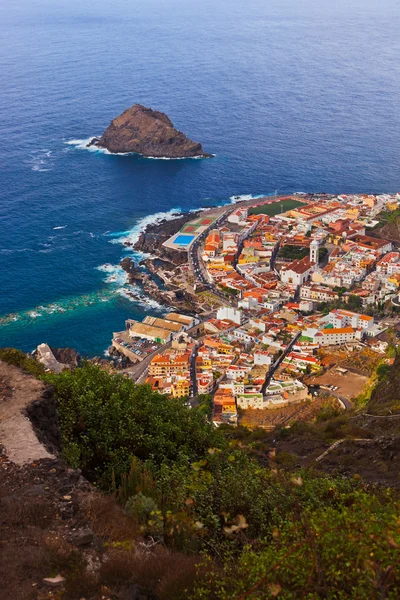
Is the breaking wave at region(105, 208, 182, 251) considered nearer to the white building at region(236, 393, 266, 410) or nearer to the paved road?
the paved road

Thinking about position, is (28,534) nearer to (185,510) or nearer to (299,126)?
(185,510)

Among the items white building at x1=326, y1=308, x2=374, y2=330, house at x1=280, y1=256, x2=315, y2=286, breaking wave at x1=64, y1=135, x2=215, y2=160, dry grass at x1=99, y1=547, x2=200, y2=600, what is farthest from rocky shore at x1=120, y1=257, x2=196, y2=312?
dry grass at x1=99, y1=547, x2=200, y2=600

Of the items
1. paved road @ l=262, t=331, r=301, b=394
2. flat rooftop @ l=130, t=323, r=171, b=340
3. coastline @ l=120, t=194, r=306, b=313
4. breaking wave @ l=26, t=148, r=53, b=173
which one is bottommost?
paved road @ l=262, t=331, r=301, b=394

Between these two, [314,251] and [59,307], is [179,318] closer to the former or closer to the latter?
[59,307]

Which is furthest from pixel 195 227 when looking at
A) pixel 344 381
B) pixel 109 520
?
pixel 109 520

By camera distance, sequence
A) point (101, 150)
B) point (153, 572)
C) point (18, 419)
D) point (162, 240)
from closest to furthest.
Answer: point (153, 572) < point (18, 419) < point (162, 240) < point (101, 150)

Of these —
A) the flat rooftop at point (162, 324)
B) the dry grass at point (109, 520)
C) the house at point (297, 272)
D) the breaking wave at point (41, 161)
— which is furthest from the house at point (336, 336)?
the breaking wave at point (41, 161)

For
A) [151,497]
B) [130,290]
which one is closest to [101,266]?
[130,290]
